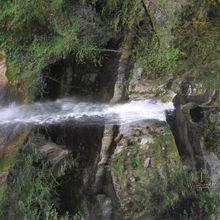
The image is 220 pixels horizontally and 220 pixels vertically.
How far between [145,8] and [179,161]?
1.89 metres

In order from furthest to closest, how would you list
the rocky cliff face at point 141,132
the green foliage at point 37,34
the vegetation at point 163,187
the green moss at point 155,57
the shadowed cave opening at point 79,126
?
the shadowed cave opening at point 79,126, the green moss at point 155,57, the rocky cliff face at point 141,132, the vegetation at point 163,187, the green foliage at point 37,34

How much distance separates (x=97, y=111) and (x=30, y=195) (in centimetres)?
141

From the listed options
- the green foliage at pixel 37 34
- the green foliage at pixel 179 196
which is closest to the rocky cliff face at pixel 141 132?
the green foliage at pixel 179 196

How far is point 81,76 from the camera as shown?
5.59 metres

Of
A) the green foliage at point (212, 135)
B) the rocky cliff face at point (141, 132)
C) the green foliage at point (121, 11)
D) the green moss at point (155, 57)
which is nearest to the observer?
the green foliage at point (121, 11)

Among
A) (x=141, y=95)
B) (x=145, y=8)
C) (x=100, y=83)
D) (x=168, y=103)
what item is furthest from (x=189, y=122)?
(x=145, y=8)

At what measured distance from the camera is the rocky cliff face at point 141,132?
16.4 ft

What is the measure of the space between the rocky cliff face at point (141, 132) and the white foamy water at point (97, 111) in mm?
91

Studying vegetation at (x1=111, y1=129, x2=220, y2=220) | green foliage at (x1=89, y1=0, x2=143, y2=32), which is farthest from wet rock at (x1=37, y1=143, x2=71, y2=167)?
green foliage at (x1=89, y1=0, x2=143, y2=32)

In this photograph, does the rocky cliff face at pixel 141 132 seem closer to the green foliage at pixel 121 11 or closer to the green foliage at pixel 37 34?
the green foliage at pixel 121 11

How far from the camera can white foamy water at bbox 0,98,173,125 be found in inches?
215

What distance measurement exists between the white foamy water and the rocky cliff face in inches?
3.6

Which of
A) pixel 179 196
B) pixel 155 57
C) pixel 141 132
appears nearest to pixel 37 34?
pixel 155 57

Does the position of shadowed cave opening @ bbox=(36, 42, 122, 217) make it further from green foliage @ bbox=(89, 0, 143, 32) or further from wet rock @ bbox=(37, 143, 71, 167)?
green foliage @ bbox=(89, 0, 143, 32)
